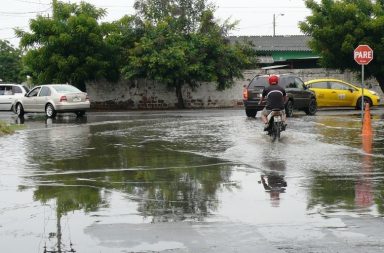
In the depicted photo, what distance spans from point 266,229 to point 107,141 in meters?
10.1

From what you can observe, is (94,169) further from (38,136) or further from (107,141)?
(38,136)

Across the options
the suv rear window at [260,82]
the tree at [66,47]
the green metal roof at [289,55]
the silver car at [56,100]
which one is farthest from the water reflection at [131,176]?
the green metal roof at [289,55]

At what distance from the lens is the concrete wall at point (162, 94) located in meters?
38.0

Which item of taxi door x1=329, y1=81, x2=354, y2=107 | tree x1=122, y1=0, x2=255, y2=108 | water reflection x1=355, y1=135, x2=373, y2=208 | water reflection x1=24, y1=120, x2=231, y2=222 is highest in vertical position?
tree x1=122, y1=0, x2=255, y2=108

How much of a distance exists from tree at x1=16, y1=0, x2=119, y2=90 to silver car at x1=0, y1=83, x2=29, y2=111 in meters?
2.23

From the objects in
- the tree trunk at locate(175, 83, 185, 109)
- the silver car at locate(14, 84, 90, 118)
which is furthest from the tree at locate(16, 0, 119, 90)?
the silver car at locate(14, 84, 90, 118)

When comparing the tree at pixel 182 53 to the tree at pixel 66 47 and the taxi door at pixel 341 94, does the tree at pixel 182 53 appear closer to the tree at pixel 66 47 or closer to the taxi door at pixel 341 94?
the tree at pixel 66 47

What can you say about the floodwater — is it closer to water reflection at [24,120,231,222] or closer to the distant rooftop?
water reflection at [24,120,231,222]

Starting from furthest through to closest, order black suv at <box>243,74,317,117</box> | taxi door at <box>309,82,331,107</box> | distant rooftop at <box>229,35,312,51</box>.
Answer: distant rooftop at <box>229,35,312,51</box> → taxi door at <box>309,82,331,107</box> → black suv at <box>243,74,317,117</box>

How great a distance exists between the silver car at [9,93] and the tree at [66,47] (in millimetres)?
2231

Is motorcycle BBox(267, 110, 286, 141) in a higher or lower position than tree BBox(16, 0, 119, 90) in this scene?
lower

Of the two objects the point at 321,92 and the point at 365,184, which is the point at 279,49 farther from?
the point at 365,184

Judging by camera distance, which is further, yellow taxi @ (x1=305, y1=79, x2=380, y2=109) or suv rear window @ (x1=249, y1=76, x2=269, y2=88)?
yellow taxi @ (x1=305, y1=79, x2=380, y2=109)

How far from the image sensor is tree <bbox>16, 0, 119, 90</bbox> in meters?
34.4
